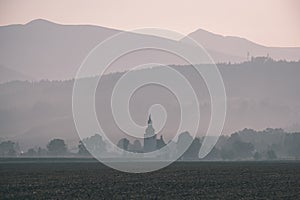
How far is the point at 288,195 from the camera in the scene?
6412 centimetres

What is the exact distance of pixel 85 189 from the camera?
7044 centimetres

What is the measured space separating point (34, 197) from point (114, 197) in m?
6.18

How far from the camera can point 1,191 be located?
67250 mm

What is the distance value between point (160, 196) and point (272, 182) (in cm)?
2387

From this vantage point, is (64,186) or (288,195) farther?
(64,186)

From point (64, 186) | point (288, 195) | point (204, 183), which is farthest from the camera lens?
point (204, 183)

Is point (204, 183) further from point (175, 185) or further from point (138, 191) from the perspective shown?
point (138, 191)

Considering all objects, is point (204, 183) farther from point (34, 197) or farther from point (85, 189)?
point (34, 197)

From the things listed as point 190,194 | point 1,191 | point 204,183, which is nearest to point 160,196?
point 190,194

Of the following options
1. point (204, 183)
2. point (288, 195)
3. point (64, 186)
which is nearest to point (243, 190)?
point (288, 195)

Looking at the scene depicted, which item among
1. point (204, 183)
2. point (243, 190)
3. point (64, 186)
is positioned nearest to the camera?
point (243, 190)

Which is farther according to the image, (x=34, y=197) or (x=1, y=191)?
(x=1, y=191)

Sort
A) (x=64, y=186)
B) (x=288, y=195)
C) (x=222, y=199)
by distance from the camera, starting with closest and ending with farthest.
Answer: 1. (x=222, y=199)
2. (x=288, y=195)
3. (x=64, y=186)

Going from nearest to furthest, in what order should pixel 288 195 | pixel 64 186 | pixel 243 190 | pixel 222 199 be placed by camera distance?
1. pixel 222 199
2. pixel 288 195
3. pixel 243 190
4. pixel 64 186
